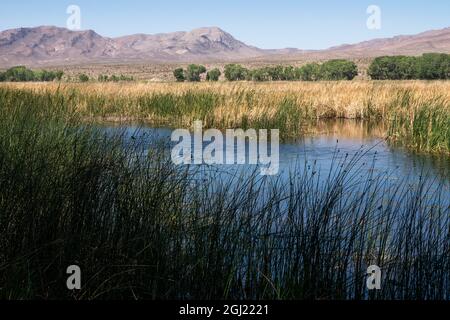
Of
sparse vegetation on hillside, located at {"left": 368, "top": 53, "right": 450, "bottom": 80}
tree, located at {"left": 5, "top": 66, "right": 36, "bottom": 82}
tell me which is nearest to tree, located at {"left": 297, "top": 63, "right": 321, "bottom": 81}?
sparse vegetation on hillside, located at {"left": 368, "top": 53, "right": 450, "bottom": 80}

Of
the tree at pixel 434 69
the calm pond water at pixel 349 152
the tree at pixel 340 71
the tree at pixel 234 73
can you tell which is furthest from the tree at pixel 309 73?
the calm pond water at pixel 349 152

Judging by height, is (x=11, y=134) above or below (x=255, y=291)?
above

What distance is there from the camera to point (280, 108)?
1589cm

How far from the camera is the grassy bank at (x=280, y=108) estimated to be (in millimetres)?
12641

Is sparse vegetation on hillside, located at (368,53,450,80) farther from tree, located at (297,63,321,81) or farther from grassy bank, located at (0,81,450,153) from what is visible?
grassy bank, located at (0,81,450,153)

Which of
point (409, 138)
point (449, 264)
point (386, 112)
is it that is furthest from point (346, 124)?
point (449, 264)

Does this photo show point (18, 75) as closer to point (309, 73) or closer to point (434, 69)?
point (309, 73)

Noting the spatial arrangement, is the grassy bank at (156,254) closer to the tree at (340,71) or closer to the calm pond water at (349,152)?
the calm pond water at (349,152)

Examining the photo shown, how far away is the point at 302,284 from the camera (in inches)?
152

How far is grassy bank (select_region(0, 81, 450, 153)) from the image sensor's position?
12641mm

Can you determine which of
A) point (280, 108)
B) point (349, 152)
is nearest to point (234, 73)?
point (280, 108)
